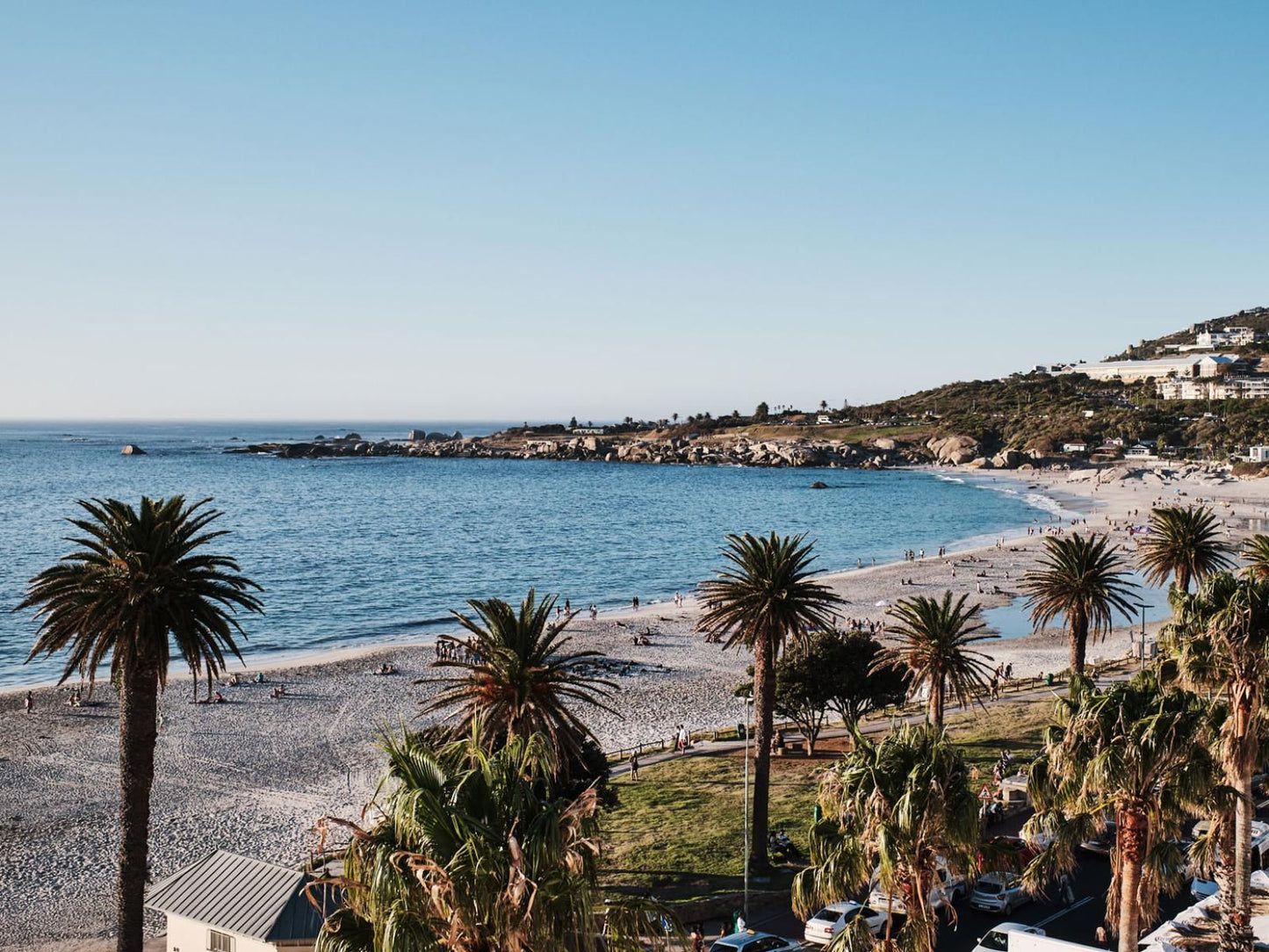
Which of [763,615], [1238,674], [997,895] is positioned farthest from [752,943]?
[1238,674]

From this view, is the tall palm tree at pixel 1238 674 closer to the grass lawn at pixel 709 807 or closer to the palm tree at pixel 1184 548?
the grass lawn at pixel 709 807

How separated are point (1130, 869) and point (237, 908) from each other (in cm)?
1712

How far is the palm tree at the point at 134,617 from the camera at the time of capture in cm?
2373

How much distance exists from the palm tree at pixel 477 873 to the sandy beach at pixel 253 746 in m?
21.4

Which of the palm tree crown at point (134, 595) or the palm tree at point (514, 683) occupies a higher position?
the palm tree crown at point (134, 595)

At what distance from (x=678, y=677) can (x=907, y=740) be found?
47300 millimetres

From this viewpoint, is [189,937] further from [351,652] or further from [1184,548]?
[351,652]

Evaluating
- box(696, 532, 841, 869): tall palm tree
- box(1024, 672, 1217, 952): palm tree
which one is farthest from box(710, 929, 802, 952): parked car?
box(1024, 672, 1217, 952): palm tree

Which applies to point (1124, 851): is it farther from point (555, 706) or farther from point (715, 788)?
point (715, 788)

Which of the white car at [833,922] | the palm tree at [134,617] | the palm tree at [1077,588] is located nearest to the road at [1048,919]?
the white car at [833,922]

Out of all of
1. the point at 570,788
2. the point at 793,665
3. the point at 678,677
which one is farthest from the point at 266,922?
the point at 678,677

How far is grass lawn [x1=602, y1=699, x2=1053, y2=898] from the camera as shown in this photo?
31.6m

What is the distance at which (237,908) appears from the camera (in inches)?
886

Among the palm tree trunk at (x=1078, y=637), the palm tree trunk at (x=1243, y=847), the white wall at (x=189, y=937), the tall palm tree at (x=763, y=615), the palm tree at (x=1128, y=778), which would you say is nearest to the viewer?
the palm tree at (x=1128, y=778)
